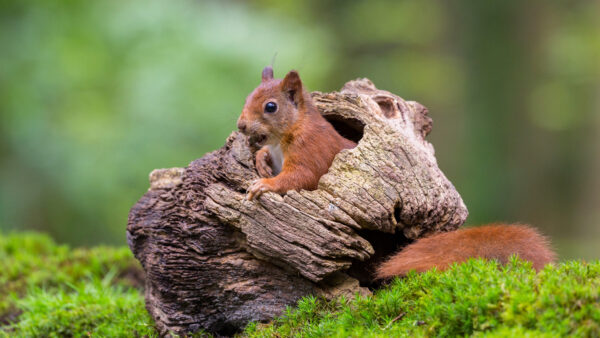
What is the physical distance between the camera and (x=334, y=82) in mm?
11984

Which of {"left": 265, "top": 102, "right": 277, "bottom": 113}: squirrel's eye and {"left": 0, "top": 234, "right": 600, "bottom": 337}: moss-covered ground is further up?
{"left": 265, "top": 102, "right": 277, "bottom": 113}: squirrel's eye

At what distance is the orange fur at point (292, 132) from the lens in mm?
3584

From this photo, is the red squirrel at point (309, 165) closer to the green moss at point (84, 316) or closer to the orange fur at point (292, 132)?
the orange fur at point (292, 132)

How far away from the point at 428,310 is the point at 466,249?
0.57 m

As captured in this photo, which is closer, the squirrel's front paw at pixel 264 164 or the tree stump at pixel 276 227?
the tree stump at pixel 276 227

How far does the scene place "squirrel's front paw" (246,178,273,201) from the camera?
3.35 m

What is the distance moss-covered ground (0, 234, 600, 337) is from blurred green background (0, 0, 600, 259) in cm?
293

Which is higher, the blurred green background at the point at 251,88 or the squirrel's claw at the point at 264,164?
the blurred green background at the point at 251,88

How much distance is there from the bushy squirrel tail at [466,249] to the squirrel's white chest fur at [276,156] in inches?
Answer: 38.8

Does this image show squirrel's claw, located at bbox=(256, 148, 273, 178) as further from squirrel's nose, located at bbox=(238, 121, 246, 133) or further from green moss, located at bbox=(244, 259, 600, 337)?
green moss, located at bbox=(244, 259, 600, 337)

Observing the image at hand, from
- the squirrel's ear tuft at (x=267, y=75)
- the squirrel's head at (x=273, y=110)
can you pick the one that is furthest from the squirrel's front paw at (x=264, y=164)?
the squirrel's ear tuft at (x=267, y=75)

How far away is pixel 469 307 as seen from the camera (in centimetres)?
275

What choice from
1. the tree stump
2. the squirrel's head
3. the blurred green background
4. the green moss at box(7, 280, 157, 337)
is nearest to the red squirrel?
the squirrel's head

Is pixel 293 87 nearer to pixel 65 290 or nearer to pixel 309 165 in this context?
pixel 309 165
